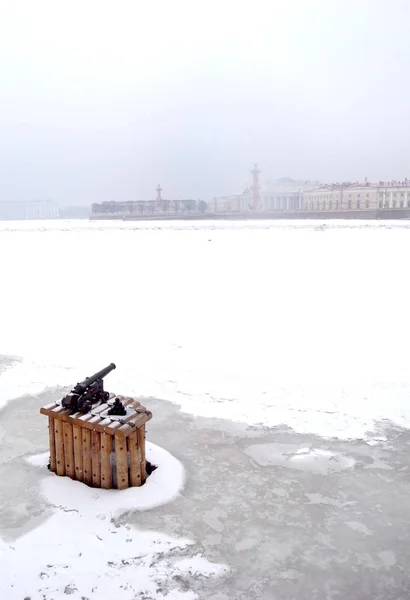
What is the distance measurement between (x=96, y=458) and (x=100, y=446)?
16 centimetres

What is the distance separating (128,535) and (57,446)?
124 centimetres

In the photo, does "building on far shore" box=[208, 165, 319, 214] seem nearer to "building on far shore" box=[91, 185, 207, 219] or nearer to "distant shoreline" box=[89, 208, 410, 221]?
"building on far shore" box=[91, 185, 207, 219]

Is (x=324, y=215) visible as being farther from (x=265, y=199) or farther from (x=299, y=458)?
(x=265, y=199)

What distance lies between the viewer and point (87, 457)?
457 cm

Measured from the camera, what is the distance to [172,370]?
8258 mm

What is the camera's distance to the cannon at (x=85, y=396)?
185 inches

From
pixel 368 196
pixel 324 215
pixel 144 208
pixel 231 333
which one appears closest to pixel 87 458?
pixel 231 333

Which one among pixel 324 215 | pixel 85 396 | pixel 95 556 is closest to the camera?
pixel 95 556

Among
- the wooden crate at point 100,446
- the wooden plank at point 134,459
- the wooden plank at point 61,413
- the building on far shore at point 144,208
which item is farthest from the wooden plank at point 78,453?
the building on far shore at point 144,208

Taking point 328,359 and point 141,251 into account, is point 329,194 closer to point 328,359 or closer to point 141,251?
point 141,251

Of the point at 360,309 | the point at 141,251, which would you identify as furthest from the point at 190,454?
the point at 141,251

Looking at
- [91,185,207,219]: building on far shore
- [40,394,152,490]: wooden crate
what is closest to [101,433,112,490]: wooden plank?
[40,394,152,490]: wooden crate

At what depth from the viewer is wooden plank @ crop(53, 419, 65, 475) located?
15.4 feet

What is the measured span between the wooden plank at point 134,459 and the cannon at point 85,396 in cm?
60
